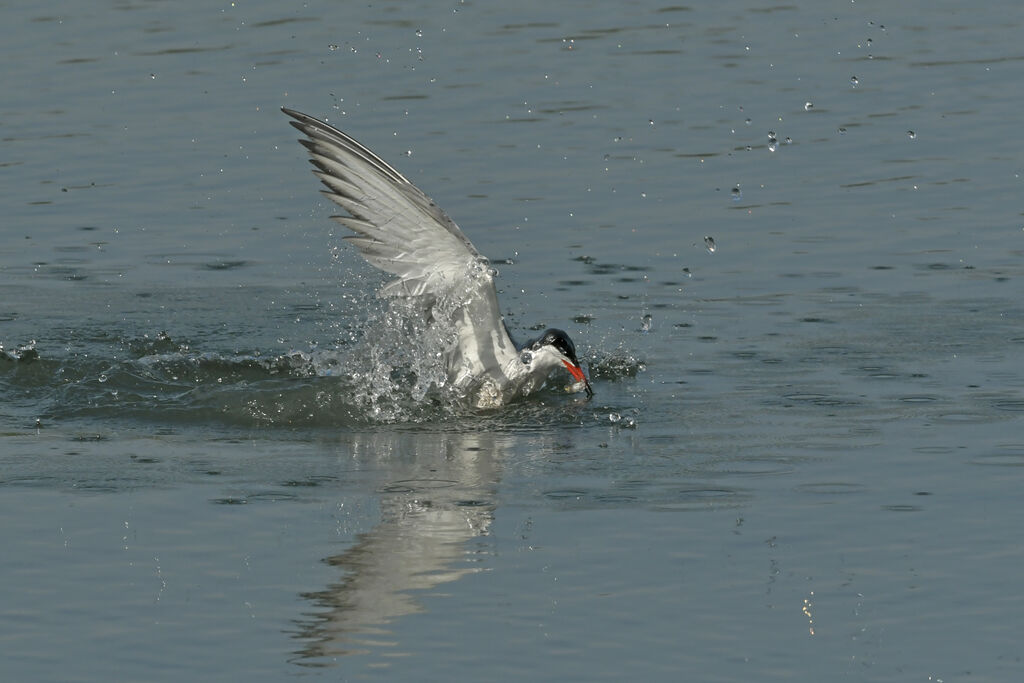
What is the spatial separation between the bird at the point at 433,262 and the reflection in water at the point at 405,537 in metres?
0.89

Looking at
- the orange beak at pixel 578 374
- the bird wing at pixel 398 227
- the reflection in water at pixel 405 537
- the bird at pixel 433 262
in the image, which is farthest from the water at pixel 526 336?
the bird wing at pixel 398 227

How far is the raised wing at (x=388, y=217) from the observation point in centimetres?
1043

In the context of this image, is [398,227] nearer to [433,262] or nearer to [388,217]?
[388,217]

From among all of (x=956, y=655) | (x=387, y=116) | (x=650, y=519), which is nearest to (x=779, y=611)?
(x=956, y=655)

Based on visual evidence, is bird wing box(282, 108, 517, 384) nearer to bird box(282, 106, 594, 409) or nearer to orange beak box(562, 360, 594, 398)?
bird box(282, 106, 594, 409)

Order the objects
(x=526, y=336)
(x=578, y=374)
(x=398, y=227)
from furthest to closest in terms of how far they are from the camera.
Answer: (x=526, y=336) → (x=578, y=374) → (x=398, y=227)

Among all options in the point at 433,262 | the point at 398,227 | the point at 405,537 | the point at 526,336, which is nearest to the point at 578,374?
the point at 433,262

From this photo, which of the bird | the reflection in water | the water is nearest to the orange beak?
the bird

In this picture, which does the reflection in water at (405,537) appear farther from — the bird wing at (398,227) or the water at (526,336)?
the bird wing at (398,227)

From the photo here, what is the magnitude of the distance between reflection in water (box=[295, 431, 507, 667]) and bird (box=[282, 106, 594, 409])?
891 mm

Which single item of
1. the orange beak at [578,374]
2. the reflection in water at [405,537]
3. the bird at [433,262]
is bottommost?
the reflection in water at [405,537]

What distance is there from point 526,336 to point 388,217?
2024 mm

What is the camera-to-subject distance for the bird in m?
10.4

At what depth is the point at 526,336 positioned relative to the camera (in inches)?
484
